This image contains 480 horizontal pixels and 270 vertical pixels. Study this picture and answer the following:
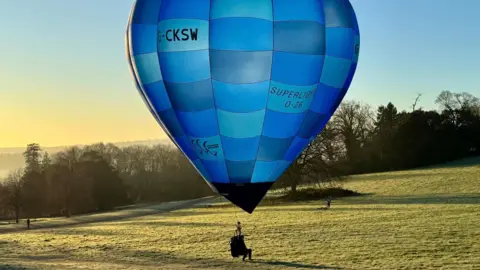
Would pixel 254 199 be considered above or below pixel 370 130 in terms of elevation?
below

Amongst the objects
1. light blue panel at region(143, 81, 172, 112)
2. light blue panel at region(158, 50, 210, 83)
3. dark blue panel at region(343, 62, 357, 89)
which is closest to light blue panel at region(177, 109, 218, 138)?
light blue panel at region(143, 81, 172, 112)

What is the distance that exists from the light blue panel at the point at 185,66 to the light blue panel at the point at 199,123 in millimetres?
978

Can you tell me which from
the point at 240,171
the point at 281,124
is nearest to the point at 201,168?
the point at 240,171

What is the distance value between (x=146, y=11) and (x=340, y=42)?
5.73 metres

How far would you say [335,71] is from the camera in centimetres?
1578

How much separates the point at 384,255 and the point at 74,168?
61.7 metres

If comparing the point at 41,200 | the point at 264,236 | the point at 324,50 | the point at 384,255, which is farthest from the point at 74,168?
the point at 324,50

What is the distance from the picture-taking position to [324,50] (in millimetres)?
15156

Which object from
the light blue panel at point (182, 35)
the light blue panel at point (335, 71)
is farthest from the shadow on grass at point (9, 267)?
the light blue panel at point (335, 71)

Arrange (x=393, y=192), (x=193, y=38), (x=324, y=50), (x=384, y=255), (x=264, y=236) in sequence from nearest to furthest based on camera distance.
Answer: (x=193, y=38), (x=324, y=50), (x=384, y=255), (x=264, y=236), (x=393, y=192)

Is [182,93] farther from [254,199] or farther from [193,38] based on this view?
[254,199]

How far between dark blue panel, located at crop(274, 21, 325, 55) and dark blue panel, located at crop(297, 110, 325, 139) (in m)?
1.88

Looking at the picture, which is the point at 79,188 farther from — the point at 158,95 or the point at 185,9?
the point at 185,9

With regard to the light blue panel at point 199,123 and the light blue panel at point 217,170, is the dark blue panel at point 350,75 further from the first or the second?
the light blue panel at point 217,170
